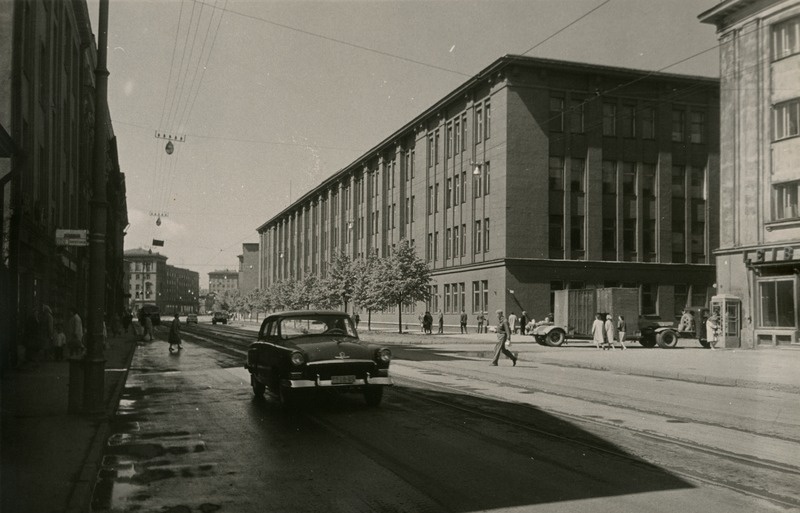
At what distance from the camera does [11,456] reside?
752cm

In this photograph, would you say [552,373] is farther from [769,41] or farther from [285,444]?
[769,41]

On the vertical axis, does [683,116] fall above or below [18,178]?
above

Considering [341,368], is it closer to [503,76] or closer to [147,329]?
[147,329]

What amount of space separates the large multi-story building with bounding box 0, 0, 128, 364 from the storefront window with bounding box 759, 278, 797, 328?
26787 millimetres

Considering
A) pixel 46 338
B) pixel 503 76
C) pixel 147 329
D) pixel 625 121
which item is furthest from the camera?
pixel 625 121

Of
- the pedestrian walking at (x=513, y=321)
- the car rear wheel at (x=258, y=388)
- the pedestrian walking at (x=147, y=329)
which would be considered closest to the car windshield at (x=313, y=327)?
the car rear wheel at (x=258, y=388)

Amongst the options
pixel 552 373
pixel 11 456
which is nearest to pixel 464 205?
pixel 552 373

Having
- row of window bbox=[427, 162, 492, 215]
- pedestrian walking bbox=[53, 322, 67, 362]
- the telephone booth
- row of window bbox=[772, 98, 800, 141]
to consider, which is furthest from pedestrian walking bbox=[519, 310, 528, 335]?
pedestrian walking bbox=[53, 322, 67, 362]

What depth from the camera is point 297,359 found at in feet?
36.2

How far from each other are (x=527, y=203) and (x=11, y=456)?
149 feet

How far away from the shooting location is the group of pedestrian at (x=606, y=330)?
31.6 meters

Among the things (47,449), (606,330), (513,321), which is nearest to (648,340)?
(606,330)

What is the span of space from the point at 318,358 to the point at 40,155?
18.4 meters

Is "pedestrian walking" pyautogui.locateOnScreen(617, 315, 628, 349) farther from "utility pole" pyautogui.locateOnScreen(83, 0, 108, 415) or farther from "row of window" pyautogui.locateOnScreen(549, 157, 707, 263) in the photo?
"utility pole" pyautogui.locateOnScreen(83, 0, 108, 415)
